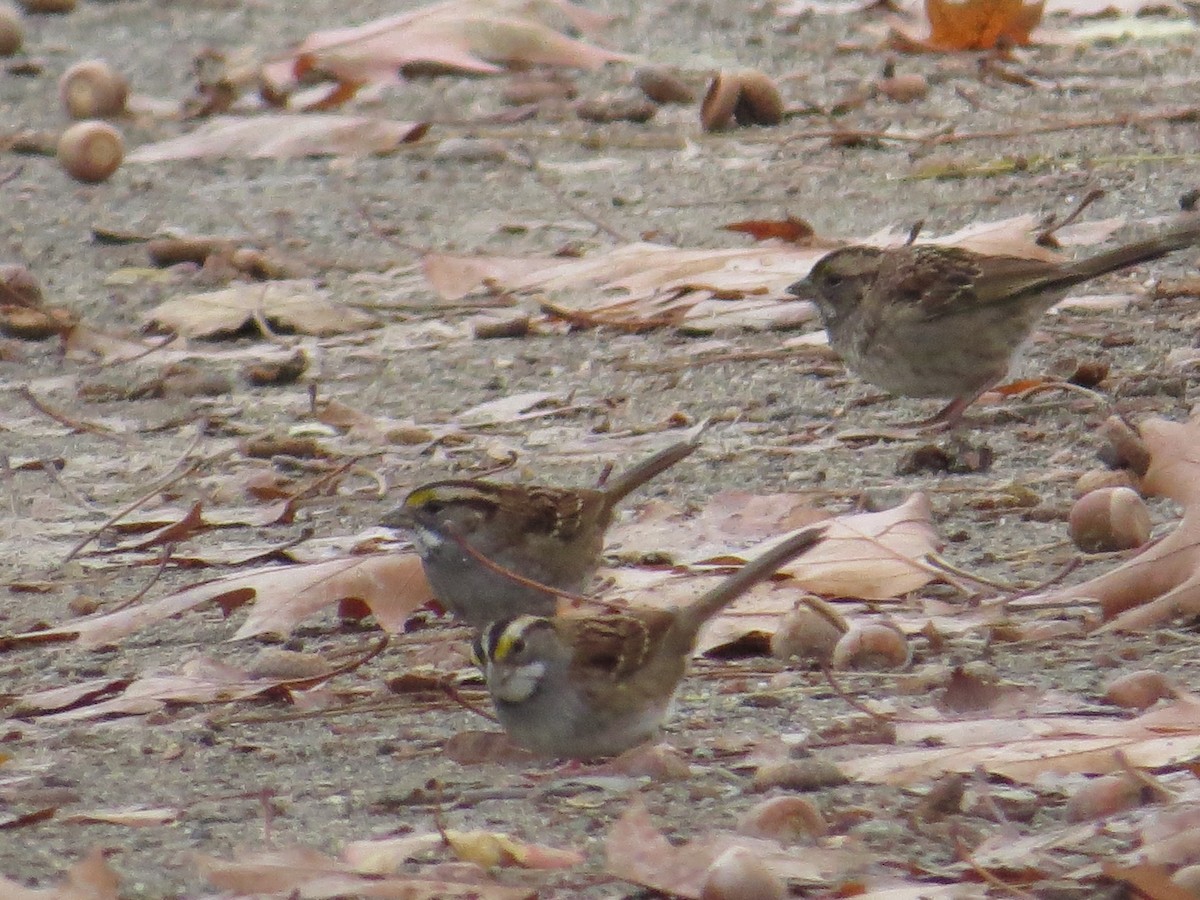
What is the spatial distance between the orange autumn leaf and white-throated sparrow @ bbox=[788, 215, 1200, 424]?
3725 mm

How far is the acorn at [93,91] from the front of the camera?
10.8 m

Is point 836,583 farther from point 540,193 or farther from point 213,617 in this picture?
point 540,193

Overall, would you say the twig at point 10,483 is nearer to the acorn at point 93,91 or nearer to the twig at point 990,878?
the twig at point 990,878

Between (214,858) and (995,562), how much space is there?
217 centimetres

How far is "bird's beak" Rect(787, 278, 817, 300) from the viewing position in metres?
6.87

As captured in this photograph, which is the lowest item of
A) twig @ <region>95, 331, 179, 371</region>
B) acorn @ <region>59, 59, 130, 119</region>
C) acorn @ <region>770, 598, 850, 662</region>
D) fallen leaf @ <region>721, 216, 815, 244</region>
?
acorn @ <region>59, 59, 130, 119</region>

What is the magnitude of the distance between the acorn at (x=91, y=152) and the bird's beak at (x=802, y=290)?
3.96m

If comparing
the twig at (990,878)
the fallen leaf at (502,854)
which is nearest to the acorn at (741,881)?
the twig at (990,878)

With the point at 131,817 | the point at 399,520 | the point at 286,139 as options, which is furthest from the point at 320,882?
the point at 286,139

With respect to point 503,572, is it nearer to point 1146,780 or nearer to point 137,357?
point 1146,780

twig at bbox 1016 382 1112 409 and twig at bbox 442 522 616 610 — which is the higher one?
twig at bbox 442 522 616 610

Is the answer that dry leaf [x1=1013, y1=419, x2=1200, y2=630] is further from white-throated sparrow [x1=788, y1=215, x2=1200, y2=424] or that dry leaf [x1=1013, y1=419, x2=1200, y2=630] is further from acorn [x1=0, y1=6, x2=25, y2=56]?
acorn [x1=0, y1=6, x2=25, y2=56]

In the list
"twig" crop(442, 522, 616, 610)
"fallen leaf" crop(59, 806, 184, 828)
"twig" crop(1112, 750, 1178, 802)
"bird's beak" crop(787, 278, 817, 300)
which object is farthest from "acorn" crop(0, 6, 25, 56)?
"twig" crop(1112, 750, 1178, 802)

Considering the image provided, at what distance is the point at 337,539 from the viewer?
5609 mm
